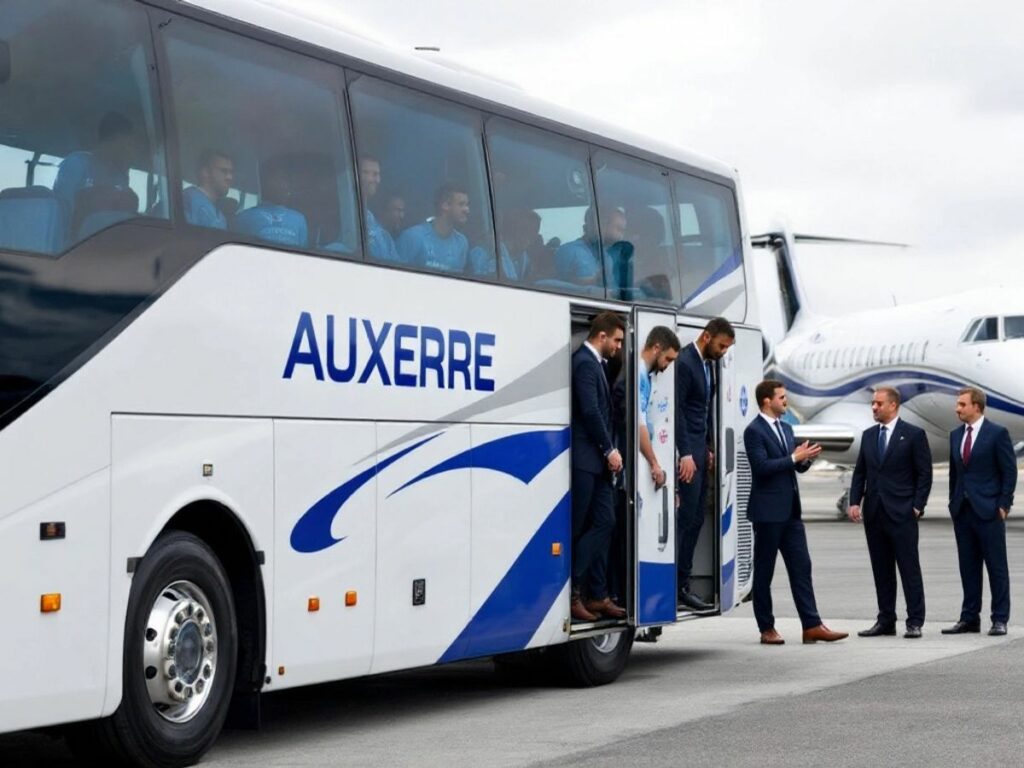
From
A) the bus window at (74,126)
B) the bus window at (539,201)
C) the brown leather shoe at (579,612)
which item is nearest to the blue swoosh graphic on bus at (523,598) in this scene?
the brown leather shoe at (579,612)

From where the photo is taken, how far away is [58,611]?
320 inches

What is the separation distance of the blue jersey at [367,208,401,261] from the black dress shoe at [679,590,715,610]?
4378 mm

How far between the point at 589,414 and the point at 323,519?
120 inches

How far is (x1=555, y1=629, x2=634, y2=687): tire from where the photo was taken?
13.0 meters

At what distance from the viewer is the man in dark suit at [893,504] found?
52.9ft

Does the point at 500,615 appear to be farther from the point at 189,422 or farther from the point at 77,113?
Result: the point at 77,113

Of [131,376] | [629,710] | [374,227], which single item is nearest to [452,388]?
[374,227]

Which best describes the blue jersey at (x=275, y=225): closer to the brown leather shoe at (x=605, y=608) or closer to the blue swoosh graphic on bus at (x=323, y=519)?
the blue swoosh graphic on bus at (x=323, y=519)

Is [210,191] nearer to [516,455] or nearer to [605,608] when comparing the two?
[516,455]

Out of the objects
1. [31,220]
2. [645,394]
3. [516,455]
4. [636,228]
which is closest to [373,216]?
[516,455]

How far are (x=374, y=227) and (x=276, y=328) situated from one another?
3.78ft

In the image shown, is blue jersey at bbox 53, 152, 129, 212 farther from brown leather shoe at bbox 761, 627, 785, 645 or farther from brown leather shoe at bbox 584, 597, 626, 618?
brown leather shoe at bbox 761, 627, 785, 645

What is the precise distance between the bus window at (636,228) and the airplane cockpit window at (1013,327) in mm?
21257

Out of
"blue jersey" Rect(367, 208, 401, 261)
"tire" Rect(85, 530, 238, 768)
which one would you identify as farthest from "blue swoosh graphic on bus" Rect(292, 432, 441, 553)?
"blue jersey" Rect(367, 208, 401, 261)
